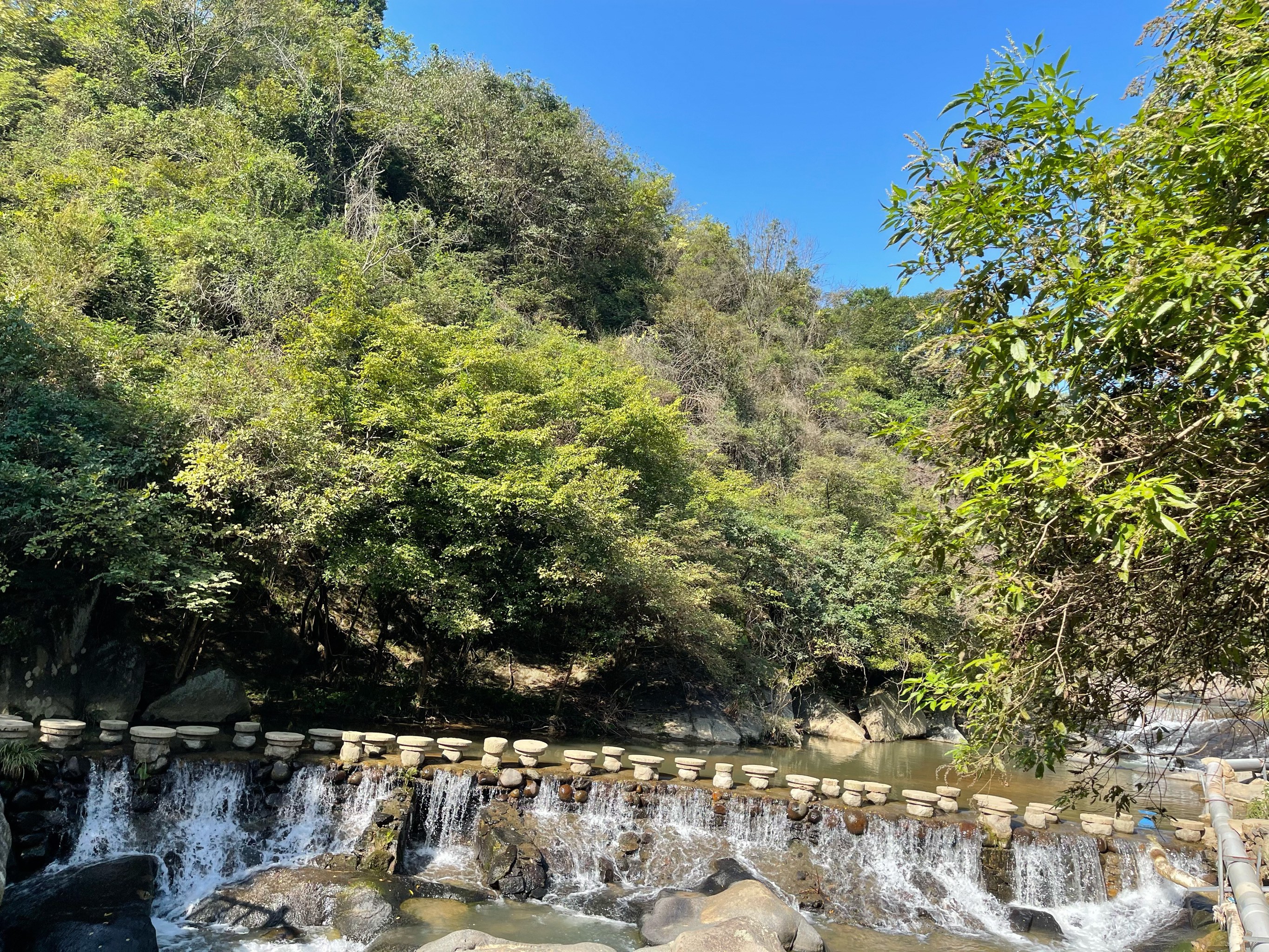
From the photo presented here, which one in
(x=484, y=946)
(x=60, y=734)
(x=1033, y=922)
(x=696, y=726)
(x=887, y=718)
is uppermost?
(x=887, y=718)

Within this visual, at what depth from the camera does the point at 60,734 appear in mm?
8547

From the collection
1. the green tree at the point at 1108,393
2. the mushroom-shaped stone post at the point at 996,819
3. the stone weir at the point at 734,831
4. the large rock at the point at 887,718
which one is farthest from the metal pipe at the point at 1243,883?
the large rock at the point at 887,718

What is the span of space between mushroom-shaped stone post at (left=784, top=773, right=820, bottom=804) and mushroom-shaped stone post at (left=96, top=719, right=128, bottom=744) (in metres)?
8.51

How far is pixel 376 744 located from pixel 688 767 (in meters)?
4.28

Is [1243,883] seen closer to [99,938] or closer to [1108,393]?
[1108,393]

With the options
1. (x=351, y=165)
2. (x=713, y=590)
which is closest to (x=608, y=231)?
(x=351, y=165)

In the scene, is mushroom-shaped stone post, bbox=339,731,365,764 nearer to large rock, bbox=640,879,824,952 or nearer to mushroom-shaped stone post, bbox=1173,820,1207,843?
large rock, bbox=640,879,824,952

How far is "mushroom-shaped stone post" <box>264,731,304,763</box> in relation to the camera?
9250 mm

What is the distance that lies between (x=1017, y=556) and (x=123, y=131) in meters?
23.1

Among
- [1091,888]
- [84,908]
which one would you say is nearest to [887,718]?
[1091,888]

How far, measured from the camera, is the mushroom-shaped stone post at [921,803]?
9.98 m

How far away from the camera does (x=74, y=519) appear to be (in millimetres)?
8992

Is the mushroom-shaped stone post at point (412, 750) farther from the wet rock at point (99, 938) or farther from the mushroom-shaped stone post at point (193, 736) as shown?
the wet rock at point (99, 938)

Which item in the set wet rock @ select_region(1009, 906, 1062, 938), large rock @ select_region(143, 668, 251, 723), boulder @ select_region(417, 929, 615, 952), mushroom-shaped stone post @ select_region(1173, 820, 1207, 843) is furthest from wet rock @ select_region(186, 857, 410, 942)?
mushroom-shaped stone post @ select_region(1173, 820, 1207, 843)
